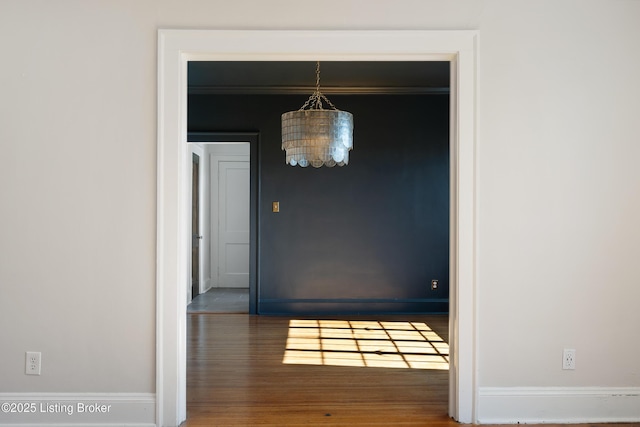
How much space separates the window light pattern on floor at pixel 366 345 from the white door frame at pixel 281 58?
4.57 feet

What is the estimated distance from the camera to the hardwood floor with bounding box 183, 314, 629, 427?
305 cm

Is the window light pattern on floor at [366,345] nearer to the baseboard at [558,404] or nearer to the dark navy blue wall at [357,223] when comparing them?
the dark navy blue wall at [357,223]

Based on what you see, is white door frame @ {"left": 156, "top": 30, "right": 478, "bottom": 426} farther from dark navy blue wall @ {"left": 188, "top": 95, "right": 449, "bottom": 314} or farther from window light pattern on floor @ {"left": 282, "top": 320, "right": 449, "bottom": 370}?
dark navy blue wall @ {"left": 188, "top": 95, "right": 449, "bottom": 314}

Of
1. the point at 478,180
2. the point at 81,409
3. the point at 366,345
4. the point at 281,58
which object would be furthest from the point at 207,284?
the point at 478,180

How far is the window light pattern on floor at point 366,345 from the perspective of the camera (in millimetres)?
4219

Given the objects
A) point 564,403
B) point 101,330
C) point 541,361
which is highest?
point 101,330

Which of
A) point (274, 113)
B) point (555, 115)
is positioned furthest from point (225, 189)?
point (555, 115)

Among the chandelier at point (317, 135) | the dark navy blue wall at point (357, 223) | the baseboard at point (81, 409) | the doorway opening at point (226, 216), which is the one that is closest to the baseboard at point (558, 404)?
the baseboard at point (81, 409)

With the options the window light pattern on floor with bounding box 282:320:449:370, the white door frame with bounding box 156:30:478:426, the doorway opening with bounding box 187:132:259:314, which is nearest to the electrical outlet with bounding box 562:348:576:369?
the white door frame with bounding box 156:30:478:426

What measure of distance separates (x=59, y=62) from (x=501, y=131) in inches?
97.0

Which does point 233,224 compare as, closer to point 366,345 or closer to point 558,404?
point 366,345

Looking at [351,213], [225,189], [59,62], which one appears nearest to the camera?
[59,62]

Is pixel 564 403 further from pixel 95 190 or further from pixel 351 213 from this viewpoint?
pixel 351 213

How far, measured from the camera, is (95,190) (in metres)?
2.84
